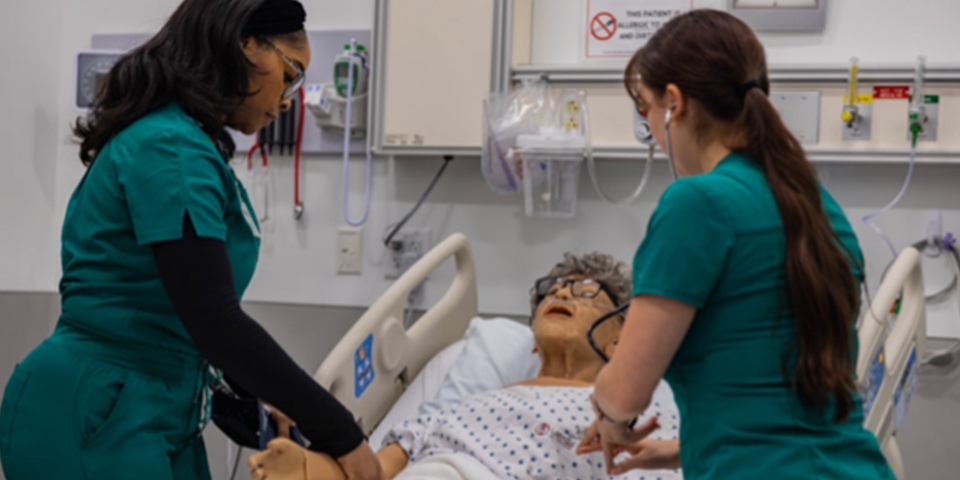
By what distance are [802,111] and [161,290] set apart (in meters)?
2.04

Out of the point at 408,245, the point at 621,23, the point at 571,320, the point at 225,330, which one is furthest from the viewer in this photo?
the point at 408,245

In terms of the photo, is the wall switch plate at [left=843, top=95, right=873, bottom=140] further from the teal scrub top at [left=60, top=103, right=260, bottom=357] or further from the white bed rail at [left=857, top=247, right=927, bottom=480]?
the teal scrub top at [left=60, top=103, right=260, bottom=357]

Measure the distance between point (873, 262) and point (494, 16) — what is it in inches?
51.8

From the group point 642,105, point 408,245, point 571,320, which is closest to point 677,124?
point 642,105

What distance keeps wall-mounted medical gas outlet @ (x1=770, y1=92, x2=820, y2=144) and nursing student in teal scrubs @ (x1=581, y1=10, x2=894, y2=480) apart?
1.73 m

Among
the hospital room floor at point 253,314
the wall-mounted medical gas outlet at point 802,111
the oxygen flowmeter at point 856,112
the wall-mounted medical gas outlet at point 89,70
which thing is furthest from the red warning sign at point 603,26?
the wall-mounted medical gas outlet at point 89,70

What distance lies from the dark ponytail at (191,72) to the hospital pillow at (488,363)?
50.3 inches

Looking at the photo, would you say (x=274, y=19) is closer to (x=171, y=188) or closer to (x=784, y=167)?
(x=171, y=188)

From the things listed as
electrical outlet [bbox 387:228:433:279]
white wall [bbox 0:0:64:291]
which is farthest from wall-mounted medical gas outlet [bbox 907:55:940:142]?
white wall [bbox 0:0:64:291]

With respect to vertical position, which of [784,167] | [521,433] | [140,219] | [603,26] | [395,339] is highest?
[603,26]

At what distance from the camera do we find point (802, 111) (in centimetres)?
296

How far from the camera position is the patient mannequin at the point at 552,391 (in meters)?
2.28

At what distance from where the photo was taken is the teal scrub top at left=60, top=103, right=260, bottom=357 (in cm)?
145

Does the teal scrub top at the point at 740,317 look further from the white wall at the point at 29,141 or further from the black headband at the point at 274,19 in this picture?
the white wall at the point at 29,141
